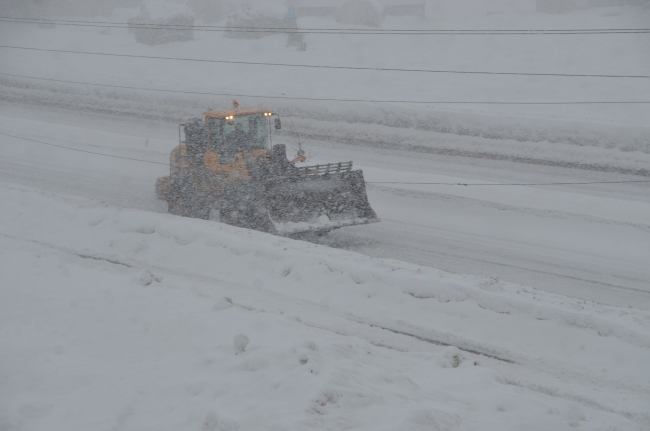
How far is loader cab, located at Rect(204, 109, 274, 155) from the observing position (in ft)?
37.3

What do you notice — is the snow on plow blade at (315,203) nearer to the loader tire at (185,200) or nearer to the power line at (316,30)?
the loader tire at (185,200)

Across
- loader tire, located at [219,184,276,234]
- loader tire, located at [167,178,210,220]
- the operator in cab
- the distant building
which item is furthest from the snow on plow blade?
the distant building

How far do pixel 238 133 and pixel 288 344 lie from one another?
6.22 metres

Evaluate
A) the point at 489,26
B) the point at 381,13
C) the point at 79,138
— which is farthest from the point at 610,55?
the point at 79,138

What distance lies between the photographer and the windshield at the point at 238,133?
11391mm

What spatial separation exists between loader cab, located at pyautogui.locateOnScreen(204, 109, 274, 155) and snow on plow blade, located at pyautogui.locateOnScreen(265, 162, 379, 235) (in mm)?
1452

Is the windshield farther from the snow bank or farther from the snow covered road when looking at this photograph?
the snow bank

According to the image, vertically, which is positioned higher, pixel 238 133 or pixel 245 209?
pixel 238 133

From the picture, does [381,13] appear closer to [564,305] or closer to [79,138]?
[79,138]

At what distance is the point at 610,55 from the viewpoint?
24.8 metres

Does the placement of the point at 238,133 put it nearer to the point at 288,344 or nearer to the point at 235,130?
the point at 235,130

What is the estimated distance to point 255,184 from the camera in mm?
10406

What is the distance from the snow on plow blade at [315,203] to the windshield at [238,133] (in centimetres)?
144

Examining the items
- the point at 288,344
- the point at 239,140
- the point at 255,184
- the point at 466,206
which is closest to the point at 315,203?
the point at 255,184
